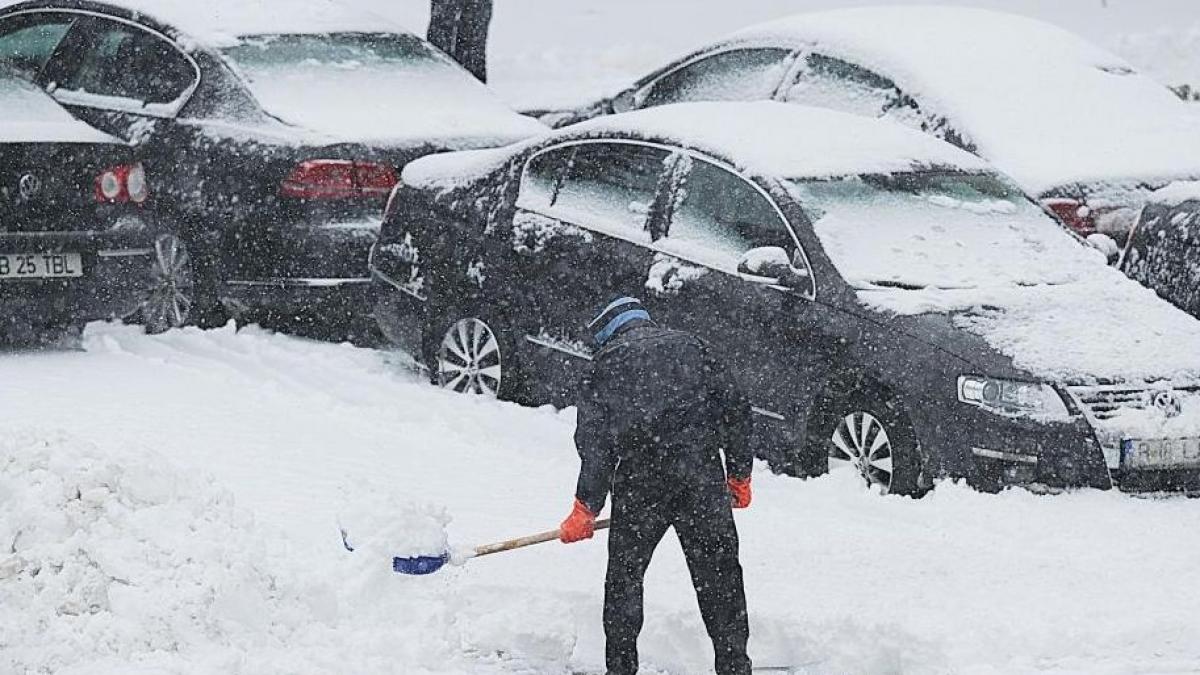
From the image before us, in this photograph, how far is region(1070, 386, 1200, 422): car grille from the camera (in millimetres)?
6930

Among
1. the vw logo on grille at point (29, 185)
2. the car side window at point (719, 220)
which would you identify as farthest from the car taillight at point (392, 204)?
the car side window at point (719, 220)

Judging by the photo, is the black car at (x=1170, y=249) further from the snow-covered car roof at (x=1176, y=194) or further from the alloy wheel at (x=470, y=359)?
the alloy wheel at (x=470, y=359)

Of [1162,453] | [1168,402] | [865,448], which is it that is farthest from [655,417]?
[1168,402]

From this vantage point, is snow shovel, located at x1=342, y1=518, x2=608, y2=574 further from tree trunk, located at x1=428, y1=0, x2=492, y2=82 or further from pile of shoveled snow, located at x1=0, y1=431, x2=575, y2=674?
tree trunk, located at x1=428, y1=0, x2=492, y2=82

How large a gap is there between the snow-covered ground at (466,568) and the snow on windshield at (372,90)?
2.19 meters

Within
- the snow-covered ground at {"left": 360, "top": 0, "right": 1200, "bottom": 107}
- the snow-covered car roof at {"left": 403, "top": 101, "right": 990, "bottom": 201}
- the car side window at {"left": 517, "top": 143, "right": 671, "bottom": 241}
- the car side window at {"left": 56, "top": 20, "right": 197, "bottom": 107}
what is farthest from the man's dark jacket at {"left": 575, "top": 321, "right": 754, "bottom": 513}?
the snow-covered ground at {"left": 360, "top": 0, "right": 1200, "bottom": 107}

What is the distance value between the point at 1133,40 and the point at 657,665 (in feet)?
61.7

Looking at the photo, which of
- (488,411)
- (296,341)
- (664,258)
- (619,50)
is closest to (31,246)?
(296,341)

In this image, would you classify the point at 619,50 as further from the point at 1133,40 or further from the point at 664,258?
the point at 664,258

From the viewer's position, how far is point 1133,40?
75.8ft

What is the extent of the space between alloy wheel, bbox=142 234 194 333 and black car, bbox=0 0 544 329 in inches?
3.0

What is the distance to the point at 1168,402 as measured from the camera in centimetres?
706

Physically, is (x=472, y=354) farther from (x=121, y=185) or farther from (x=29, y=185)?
(x=29, y=185)

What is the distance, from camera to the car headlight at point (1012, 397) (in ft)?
22.7
